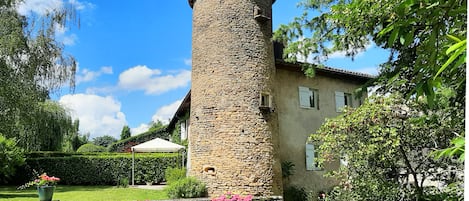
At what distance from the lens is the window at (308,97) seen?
1909 centimetres

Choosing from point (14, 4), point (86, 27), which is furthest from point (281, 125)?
point (14, 4)

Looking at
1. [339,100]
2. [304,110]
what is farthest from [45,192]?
[339,100]

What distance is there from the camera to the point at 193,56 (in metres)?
16.7

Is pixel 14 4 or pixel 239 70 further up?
pixel 14 4

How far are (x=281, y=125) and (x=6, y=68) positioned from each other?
12.6m

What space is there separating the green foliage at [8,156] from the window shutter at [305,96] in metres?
14.2

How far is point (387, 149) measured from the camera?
40.9 ft

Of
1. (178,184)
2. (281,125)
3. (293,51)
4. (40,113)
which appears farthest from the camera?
(40,113)

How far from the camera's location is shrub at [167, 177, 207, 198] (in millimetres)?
14578

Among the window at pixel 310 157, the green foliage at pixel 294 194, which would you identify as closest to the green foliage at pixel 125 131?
the window at pixel 310 157

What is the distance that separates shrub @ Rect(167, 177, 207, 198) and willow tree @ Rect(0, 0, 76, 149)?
9.16 m

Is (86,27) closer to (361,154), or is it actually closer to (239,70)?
(239,70)

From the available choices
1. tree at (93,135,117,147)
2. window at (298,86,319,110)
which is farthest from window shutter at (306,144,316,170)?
tree at (93,135,117,147)

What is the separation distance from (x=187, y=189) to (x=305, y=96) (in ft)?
25.0
